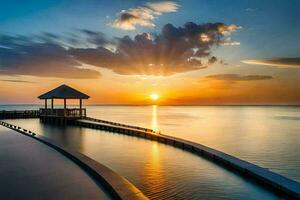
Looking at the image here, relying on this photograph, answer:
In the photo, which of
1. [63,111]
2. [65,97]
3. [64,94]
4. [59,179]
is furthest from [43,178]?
[63,111]

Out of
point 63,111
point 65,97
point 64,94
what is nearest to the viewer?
point 65,97

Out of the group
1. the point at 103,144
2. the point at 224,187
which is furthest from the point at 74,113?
the point at 224,187

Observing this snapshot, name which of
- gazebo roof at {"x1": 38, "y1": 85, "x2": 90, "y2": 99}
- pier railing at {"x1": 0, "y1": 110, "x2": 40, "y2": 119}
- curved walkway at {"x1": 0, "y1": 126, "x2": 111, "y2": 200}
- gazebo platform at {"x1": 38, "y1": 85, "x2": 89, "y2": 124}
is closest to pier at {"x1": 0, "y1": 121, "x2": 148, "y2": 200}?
curved walkway at {"x1": 0, "y1": 126, "x2": 111, "y2": 200}

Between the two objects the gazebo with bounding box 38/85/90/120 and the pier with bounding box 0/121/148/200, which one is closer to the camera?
the pier with bounding box 0/121/148/200

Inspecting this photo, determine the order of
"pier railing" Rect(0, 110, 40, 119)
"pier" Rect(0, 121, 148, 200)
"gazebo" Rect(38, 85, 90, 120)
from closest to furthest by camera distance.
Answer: "pier" Rect(0, 121, 148, 200) → "gazebo" Rect(38, 85, 90, 120) → "pier railing" Rect(0, 110, 40, 119)

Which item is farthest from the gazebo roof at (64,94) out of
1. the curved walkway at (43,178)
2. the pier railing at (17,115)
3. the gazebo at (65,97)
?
the curved walkway at (43,178)

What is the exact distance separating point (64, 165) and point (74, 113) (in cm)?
2715

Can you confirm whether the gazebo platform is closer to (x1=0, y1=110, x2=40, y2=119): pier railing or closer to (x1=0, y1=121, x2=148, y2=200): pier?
(x1=0, y1=110, x2=40, y2=119): pier railing

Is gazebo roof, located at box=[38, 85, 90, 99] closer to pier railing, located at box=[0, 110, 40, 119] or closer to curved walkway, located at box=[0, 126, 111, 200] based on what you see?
pier railing, located at box=[0, 110, 40, 119]

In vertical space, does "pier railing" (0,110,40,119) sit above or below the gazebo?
below

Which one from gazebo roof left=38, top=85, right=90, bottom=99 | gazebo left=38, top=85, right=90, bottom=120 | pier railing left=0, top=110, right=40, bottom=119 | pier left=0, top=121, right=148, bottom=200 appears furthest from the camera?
pier railing left=0, top=110, right=40, bottom=119

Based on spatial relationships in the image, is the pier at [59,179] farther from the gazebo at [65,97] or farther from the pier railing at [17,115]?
the pier railing at [17,115]

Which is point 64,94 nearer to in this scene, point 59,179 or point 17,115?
point 17,115

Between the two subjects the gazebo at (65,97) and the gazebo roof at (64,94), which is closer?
the gazebo roof at (64,94)
